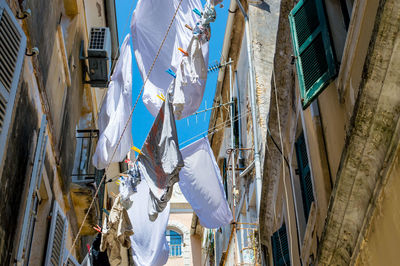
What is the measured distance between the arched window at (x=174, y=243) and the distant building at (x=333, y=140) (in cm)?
1404

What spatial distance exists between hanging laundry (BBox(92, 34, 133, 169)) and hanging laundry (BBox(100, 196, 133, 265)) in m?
0.95

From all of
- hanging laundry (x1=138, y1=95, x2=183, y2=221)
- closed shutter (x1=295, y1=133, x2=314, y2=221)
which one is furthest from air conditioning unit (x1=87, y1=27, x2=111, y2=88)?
closed shutter (x1=295, y1=133, x2=314, y2=221)

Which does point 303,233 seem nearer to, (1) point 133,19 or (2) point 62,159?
(2) point 62,159

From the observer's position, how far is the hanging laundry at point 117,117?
34.6 ft

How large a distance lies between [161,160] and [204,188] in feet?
10.2

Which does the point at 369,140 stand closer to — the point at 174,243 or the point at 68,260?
the point at 68,260

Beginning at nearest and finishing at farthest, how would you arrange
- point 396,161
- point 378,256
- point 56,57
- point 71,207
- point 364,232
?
1. point 396,161
2. point 378,256
3. point 364,232
4. point 56,57
5. point 71,207

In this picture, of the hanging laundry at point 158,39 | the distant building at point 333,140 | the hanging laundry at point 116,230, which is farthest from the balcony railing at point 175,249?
the hanging laundry at point 158,39

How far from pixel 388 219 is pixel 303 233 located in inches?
128

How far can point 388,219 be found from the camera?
14.3ft

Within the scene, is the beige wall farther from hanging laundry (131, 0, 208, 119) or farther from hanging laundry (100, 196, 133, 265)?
hanging laundry (131, 0, 208, 119)

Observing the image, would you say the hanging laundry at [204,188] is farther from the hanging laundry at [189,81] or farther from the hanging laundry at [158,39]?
the hanging laundry at [189,81]

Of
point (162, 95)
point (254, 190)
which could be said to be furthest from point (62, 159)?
point (254, 190)

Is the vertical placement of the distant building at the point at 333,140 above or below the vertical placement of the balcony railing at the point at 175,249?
below
